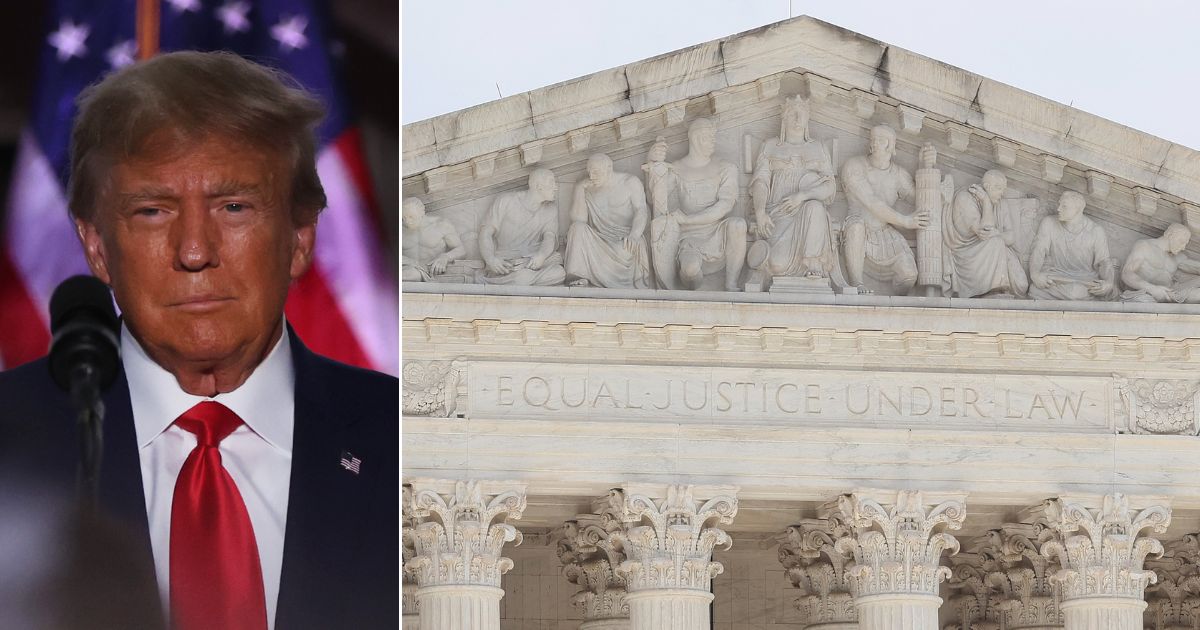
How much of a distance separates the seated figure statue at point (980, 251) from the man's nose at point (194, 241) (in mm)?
15639

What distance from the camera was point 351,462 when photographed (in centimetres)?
1438

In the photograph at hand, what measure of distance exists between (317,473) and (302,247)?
149cm

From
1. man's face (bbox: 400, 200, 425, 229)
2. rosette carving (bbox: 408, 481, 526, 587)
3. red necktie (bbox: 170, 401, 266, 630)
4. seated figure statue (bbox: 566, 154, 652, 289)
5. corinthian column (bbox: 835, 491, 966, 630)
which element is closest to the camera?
red necktie (bbox: 170, 401, 266, 630)

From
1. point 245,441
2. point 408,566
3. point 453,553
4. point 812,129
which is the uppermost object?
point 812,129

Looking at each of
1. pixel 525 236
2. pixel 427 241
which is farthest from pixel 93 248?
pixel 525 236

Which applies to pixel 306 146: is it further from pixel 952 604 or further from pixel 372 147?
pixel 952 604

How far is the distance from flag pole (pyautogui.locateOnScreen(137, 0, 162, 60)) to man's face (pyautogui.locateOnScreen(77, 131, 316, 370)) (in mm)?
708

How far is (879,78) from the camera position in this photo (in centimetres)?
2836

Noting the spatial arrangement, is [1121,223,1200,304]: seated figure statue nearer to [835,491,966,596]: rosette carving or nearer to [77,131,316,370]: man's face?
[835,491,966,596]: rosette carving

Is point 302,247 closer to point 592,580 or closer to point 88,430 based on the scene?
point 88,430

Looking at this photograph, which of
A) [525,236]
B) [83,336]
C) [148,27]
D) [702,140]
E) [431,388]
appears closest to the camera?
[83,336]

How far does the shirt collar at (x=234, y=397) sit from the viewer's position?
567 inches

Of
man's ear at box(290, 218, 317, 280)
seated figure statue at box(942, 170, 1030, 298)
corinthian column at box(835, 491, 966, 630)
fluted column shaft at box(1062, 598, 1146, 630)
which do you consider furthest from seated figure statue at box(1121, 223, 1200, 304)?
man's ear at box(290, 218, 317, 280)

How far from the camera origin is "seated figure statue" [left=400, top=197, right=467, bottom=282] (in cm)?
2766
